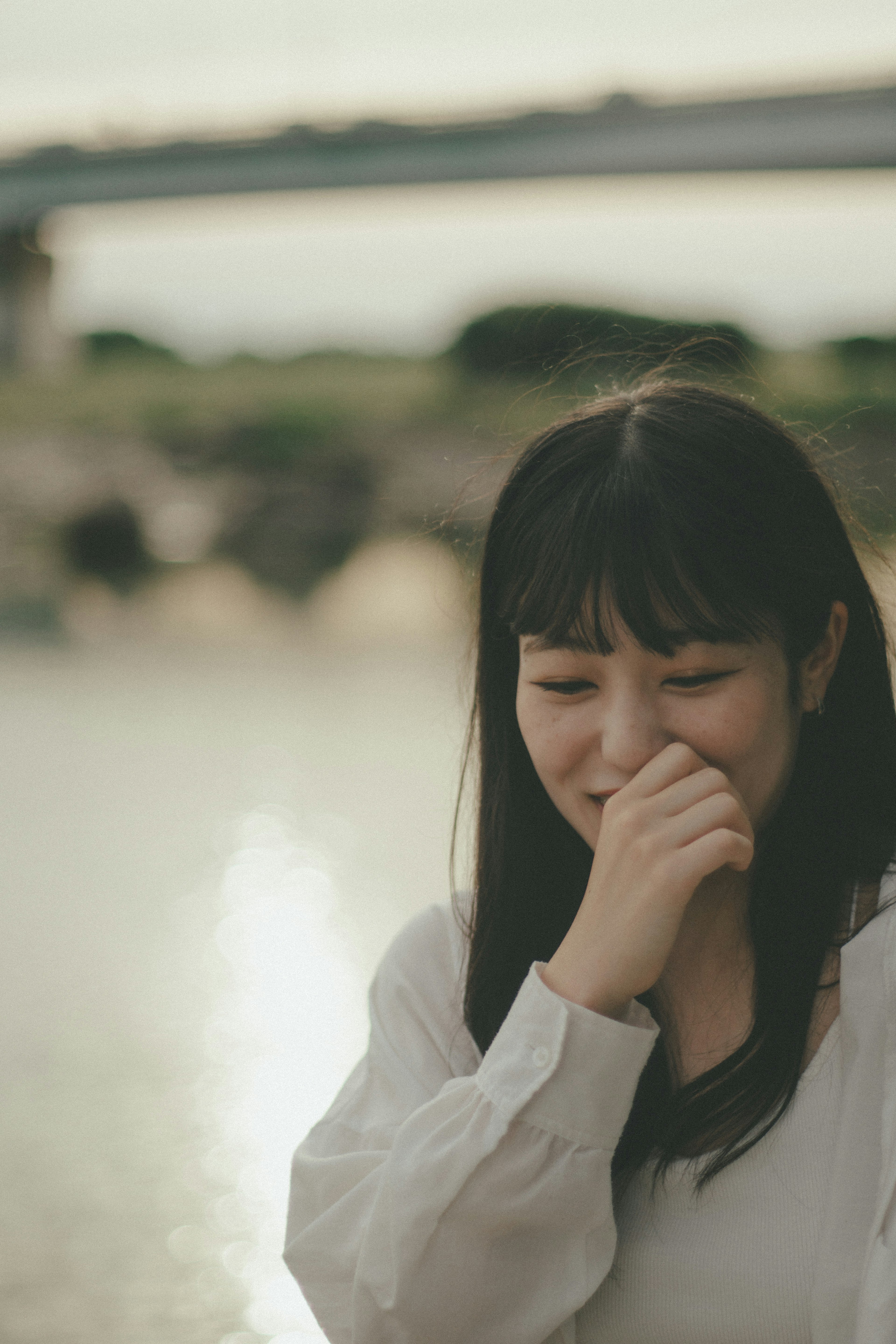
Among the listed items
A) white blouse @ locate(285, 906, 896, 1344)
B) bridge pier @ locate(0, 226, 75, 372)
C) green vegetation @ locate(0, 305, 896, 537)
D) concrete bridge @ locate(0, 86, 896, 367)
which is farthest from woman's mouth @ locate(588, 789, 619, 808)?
bridge pier @ locate(0, 226, 75, 372)

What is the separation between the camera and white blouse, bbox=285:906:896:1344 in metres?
1.27

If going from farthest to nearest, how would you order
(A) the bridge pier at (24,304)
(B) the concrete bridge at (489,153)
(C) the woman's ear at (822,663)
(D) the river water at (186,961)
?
(A) the bridge pier at (24,304)
(B) the concrete bridge at (489,153)
(D) the river water at (186,961)
(C) the woman's ear at (822,663)

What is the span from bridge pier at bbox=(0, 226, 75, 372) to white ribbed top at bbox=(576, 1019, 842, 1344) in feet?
97.4

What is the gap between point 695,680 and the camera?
1387 mm

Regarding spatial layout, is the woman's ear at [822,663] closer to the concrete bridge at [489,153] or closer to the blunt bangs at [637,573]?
the blunt bangs at [637,573]

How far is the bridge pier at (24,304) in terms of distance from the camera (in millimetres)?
29703

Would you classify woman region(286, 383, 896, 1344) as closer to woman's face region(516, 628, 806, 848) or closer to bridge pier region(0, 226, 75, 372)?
woman's face region(516, 628, 806, 848)

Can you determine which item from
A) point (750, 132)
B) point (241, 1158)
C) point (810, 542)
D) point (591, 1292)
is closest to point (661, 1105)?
point (591, 1292)

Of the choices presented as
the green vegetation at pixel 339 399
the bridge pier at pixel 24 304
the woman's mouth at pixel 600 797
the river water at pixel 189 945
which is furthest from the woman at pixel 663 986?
the bridge pier at pixel 24 304

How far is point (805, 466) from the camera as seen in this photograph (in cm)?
150

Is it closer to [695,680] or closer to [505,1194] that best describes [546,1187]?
[505,1194]

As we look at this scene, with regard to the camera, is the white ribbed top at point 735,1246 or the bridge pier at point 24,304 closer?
the white ribbed top at point 735,1246

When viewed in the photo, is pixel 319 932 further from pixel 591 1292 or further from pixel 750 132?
pixel 750 132

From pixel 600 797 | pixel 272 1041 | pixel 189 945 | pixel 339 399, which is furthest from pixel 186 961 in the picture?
pixel 339 399
